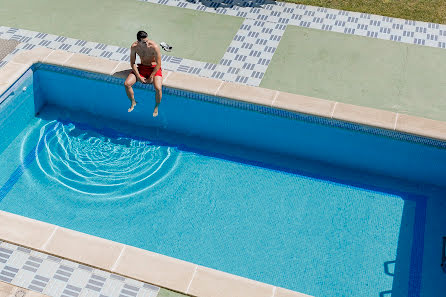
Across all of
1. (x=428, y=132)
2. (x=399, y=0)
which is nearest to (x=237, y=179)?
(x=428, y=132)

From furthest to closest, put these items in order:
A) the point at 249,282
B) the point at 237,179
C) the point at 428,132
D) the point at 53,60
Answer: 1. the point at 53,60
2. the point at 237,179
3. the point at 428,132
4. the point at 249,282

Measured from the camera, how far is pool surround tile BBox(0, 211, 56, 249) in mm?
5664

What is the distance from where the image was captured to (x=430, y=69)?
8.28 m

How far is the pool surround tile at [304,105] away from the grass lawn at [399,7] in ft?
10.2

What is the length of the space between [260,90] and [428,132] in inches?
81.4

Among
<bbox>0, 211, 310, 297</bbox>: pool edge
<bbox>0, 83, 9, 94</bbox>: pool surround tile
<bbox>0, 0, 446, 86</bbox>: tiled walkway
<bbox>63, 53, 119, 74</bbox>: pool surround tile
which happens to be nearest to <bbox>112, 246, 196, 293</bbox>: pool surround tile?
<bbox>0, 211, 310, 297</bbox>: pool edge

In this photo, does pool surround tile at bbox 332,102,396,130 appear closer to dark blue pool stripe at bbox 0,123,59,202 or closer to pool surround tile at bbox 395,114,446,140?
pool surround tile at bbox 395,114,446,140

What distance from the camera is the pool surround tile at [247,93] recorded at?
7043mm

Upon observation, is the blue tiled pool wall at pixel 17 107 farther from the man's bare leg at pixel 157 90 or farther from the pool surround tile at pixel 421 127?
the pool surround tile at pixel 421 127

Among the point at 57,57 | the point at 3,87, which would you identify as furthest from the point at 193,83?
the point at 3,87

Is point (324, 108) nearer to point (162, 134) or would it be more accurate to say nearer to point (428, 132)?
point (428, 132)

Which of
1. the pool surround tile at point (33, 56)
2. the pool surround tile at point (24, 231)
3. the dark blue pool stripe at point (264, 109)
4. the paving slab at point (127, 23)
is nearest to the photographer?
the pool surround tile at point (24, 231)

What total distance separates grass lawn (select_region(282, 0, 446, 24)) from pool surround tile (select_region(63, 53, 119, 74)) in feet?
11.9

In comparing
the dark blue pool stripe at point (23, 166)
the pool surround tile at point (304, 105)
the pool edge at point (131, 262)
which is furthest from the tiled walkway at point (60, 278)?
the pool surround tile at point (304, 105)
